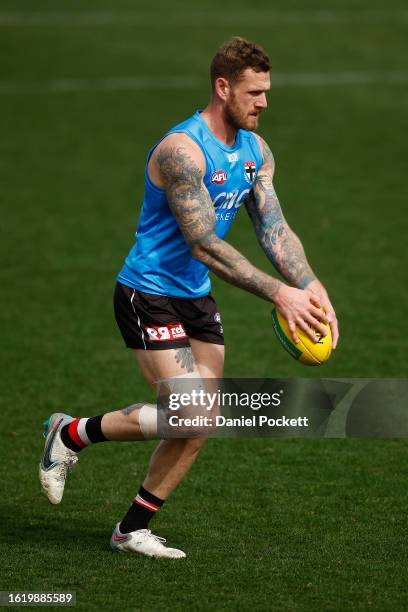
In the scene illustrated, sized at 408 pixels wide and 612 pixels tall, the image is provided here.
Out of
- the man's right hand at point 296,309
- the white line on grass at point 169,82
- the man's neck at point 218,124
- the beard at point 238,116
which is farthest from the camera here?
the white line on grass at point 169,82

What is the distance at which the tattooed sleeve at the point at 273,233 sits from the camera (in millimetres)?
6996

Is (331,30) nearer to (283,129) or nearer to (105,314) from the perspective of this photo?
(283,129)

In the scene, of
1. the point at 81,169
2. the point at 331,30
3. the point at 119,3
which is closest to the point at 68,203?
the point at 81,169

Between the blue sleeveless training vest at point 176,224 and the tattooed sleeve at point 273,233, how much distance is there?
0.11 metres

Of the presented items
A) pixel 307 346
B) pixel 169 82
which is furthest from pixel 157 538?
pixel 169 82

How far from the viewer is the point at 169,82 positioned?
24.5 meters

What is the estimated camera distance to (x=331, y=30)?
28.2m

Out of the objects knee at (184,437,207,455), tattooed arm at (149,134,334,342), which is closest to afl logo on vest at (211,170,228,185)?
tattooed arm at (149,134,334,342)

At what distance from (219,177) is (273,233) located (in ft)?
1.73

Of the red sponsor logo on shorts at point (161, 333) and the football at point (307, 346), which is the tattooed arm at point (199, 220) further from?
the red sponsor logo on shorts at point (161, 333)

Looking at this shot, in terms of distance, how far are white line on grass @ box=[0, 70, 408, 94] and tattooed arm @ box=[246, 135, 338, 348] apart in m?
17.1

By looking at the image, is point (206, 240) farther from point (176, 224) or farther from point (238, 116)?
point (238, 116)

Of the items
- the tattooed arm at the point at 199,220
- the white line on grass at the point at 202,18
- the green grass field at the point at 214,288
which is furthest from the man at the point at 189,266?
the white line on grass at the point at 202,18

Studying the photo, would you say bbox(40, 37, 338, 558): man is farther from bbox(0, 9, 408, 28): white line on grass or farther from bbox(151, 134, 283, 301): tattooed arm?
bbox(0, 9, 408, 28): white line on grass
